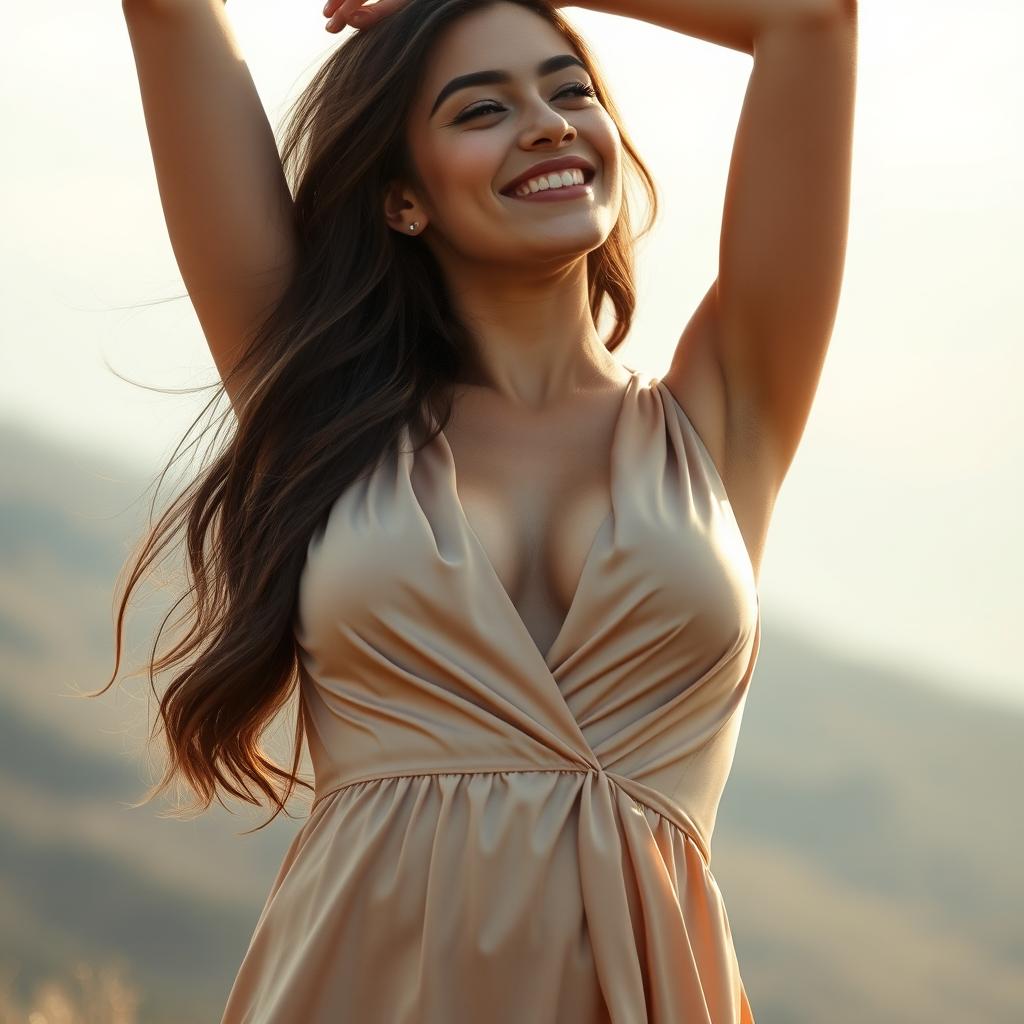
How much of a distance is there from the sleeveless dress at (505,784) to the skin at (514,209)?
13.6 inches

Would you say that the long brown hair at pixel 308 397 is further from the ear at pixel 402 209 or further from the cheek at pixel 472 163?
the cheek at pixel 472 163

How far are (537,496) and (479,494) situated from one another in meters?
0.08

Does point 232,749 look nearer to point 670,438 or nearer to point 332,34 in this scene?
point 670,438

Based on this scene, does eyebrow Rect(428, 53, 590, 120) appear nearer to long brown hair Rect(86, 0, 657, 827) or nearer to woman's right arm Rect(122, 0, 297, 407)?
long brown hair Rect(86, 0, 657, 827)

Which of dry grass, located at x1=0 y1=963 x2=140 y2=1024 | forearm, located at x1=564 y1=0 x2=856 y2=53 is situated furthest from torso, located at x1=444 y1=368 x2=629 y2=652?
dry grass, located at x1=0 y1=963 x2=140 y2=1024

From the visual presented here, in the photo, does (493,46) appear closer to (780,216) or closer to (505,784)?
(780,216)

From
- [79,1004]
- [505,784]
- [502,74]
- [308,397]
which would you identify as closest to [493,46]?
[502,74]

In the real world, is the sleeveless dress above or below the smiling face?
below

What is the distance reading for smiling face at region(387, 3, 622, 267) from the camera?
225 cm

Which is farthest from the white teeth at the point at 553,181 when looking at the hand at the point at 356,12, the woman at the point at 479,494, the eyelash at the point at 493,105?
the hand at the point at 356,12

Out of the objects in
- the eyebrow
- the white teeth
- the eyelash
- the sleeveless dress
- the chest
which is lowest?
the sleeveless dress

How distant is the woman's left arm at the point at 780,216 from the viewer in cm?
228

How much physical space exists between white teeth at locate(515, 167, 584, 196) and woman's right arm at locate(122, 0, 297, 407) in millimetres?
378

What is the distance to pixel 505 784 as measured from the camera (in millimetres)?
1986
